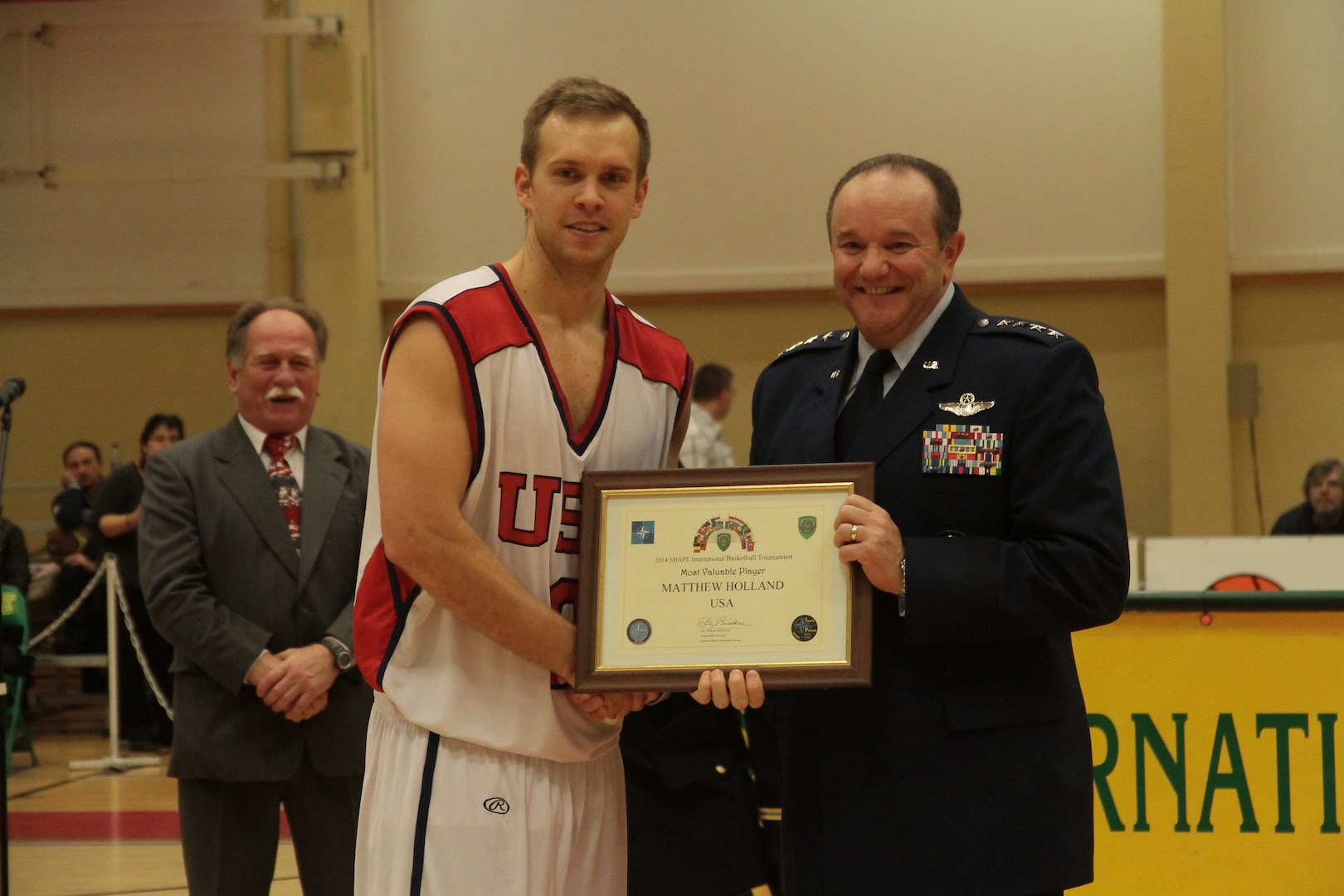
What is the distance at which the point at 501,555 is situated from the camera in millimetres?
2695

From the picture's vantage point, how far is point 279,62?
11.8 meters

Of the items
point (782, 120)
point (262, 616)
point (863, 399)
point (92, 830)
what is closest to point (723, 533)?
point (863, 399)

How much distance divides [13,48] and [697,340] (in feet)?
21.2

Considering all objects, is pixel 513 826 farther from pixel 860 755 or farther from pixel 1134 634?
pixel 1134 634

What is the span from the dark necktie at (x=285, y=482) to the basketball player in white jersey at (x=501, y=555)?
1.22m

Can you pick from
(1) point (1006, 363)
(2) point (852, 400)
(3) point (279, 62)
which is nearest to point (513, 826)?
(2) point (852, 400)

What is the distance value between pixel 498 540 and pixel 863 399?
30.6 inches

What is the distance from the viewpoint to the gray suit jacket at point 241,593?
3.73 metres

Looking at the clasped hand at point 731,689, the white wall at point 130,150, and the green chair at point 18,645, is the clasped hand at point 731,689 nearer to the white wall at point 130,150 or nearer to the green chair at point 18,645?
the green chair at point 18,645

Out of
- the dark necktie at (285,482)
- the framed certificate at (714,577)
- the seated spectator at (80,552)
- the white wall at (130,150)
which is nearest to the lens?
the framed certificate at (714,577)

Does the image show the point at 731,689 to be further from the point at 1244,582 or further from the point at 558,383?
the point at 1244,582

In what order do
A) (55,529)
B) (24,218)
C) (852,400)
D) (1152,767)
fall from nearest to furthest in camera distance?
(852,400), (1152,767), (55,529), (24,218)

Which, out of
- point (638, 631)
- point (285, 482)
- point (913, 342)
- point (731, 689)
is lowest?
point (731, 689)
